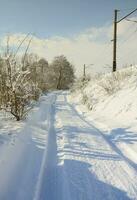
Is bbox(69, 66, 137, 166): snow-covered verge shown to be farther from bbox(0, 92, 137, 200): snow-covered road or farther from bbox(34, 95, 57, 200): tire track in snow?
bbox(34, 95, 57, 200): tire track in snow

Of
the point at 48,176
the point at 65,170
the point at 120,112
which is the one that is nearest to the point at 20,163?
the point at 48,176

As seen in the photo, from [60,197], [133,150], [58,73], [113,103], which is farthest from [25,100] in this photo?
[58,73]

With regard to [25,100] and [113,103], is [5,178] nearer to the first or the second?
[25,100]

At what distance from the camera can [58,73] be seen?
7594cm

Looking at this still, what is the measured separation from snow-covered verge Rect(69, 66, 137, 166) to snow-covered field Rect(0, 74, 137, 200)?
4 centimetres

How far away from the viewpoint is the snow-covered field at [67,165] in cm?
538

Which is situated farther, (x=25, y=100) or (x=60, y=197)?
(x=25, y=100)

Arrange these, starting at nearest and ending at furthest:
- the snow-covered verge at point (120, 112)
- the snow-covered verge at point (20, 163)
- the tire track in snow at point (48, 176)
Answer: the tire track in snow at point (48, 176) → the snow-covered verge at point (20, 163) → the snow-covered verge at point (120, 112)

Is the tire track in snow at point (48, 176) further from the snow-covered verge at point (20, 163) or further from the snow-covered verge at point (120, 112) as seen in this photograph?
the snow-covered verge at point (120, 112)

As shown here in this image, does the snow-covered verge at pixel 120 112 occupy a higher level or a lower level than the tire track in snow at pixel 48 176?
higher

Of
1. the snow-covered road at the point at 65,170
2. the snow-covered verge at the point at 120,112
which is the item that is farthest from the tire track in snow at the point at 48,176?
the snow-covered verge at the point at 120,112

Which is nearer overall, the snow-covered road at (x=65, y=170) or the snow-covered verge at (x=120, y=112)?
the snow-covered road at (x=65, y=170)

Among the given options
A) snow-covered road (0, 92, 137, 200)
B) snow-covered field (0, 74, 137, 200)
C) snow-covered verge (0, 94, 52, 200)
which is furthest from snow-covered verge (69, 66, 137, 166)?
snow-covered verge (0, 94, 52, 200)

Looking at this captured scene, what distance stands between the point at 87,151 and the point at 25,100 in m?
5.98
